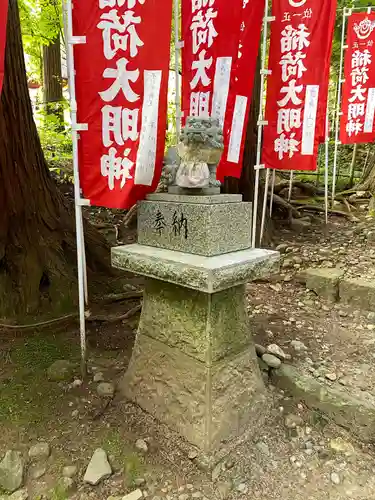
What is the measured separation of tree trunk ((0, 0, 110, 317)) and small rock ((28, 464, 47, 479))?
1.55m

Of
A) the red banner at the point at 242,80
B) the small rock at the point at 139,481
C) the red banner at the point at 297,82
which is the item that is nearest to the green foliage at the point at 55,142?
the red banner at the point at 242,80

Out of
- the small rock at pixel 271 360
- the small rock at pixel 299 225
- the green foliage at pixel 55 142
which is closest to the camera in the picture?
the small rock at pixel 271 360

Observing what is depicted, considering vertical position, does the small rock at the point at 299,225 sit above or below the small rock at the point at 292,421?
above

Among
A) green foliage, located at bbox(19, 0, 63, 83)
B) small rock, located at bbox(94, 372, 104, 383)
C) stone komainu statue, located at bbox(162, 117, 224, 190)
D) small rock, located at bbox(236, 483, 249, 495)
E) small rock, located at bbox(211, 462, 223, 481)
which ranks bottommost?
small rock, located at bbox(236, 483, 249, 495)

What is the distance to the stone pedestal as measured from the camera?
231 cm

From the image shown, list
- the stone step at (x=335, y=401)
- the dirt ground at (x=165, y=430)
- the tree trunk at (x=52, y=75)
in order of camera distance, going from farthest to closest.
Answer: the tree trunk at (x=52, y=75) → the stone step at (x=335, y=401) → the dirt ground at (x=165, y=430)

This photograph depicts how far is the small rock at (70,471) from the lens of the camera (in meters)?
2.27

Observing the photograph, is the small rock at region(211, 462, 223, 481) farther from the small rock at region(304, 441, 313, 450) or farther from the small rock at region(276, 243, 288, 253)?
the small rock at region(276, 243, 288, 253)

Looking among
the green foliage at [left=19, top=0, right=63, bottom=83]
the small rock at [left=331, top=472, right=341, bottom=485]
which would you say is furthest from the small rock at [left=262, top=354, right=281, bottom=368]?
the green foliage at [left=19, top=0, right=63, bottom=83]

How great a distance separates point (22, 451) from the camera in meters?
2.40

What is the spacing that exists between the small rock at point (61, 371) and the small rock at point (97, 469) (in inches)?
30.2

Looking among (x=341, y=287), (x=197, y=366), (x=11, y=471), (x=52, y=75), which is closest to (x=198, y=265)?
(x=197, y=366)

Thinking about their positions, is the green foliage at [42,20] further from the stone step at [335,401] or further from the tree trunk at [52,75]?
the stone step at [335,401]

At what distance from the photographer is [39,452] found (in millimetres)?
2383
